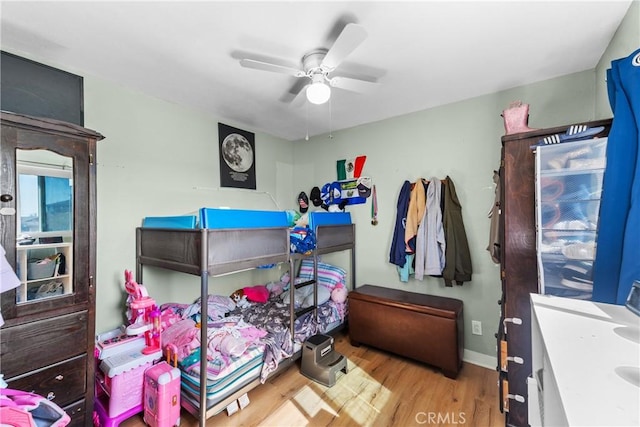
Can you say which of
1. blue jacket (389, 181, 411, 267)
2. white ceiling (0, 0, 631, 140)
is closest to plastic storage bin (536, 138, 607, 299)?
white ceiling (0, 0, 631, 140)

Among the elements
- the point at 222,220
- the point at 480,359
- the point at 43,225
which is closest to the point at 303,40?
the point at 222,220

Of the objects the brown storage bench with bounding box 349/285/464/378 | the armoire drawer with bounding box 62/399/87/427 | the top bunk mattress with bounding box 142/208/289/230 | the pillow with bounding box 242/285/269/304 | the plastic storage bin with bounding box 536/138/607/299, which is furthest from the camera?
the pillow with bounding box 242/285/269/304

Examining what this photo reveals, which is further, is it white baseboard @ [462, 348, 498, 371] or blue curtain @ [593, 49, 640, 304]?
white baseboard @ [462, 348, 498, 371]

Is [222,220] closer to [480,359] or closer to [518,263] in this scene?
[518,263]

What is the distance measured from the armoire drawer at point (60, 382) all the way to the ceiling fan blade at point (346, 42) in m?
2.22

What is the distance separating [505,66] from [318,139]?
211 cm

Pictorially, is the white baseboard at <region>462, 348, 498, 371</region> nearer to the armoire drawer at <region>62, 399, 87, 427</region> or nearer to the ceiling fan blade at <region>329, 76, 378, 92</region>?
the ceiling fan blade at <region>329, 76, 378, 92</region>

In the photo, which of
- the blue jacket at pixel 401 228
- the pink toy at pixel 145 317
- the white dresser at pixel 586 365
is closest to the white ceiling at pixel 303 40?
the blue jacket at pixel 401 228

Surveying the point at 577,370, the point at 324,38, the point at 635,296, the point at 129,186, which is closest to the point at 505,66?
the point at 324,38

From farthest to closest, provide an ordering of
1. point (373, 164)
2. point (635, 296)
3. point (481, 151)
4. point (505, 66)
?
point (373, 164), point (481, 151), point (505, 66), point (635, 296)

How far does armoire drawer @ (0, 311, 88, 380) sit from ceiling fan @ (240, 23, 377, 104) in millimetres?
1758

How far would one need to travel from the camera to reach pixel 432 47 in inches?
67.0

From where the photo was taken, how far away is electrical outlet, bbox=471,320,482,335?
2393 mm

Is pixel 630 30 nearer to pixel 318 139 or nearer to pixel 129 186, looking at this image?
pixel 318 139
